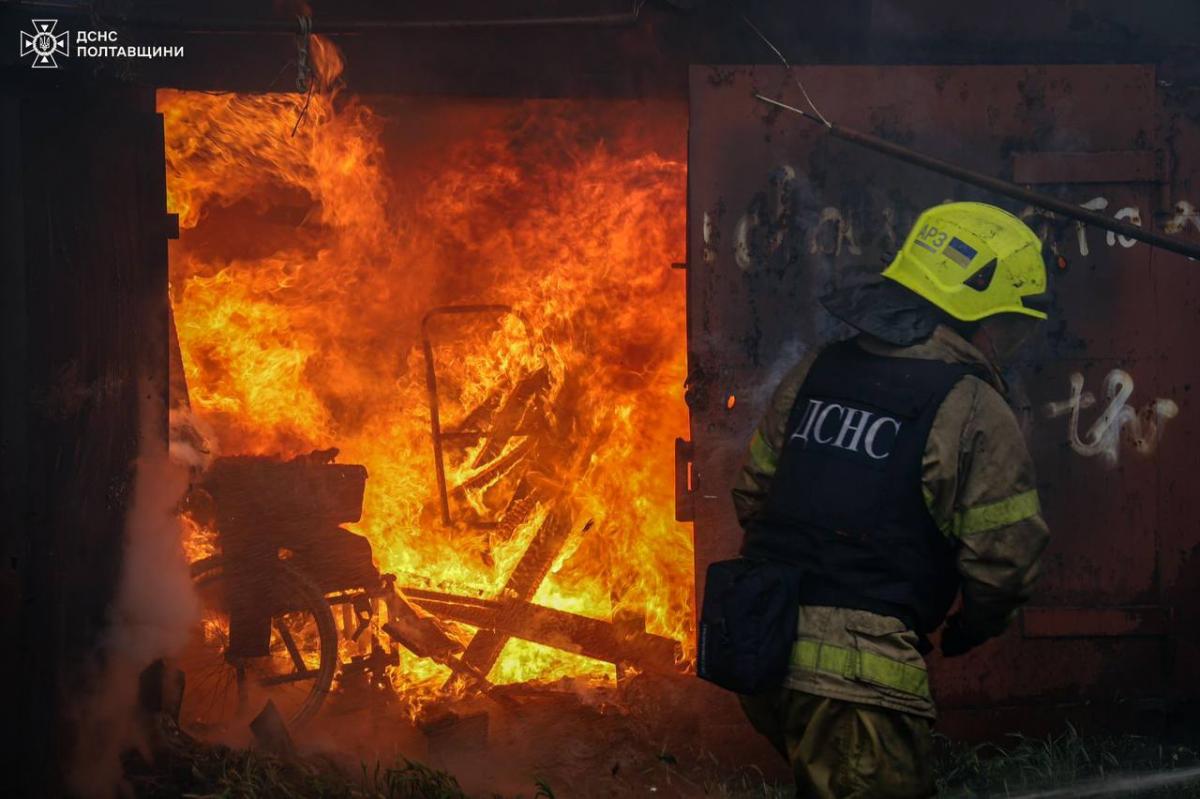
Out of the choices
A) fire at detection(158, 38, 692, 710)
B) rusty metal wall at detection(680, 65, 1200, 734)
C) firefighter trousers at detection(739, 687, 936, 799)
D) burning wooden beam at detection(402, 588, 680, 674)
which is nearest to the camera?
firefighter trousers at detection(739, 687, 936, 799)

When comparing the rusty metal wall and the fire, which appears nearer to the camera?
the rusty metal wall

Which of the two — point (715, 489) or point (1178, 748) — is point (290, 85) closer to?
point (715, 489)

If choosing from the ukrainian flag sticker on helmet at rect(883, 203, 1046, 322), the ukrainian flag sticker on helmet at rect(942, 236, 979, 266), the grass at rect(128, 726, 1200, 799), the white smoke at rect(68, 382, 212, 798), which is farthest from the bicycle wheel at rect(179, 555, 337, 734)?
the ukrainian flag sticker on helmet at rect(942, 236, 979, 266)

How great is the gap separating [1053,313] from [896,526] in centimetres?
292

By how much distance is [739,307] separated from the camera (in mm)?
5695

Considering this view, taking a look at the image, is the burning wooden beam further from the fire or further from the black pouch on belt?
the black pouch on belt

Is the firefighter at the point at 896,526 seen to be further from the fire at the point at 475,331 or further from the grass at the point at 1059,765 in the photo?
the fire at the point at 475,331

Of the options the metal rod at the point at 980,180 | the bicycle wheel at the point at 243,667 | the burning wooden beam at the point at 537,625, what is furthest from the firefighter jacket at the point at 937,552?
the bicycle wheel at the point at 243,667

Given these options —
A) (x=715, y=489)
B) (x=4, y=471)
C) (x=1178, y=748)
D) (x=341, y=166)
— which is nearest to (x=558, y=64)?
(x=341, y=166)

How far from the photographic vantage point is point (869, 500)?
3.38 metres

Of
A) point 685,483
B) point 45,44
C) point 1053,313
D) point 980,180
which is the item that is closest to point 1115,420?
point 1053,313

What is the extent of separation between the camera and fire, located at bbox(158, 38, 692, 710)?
7184 millimetres

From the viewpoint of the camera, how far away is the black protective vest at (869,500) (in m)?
3.38

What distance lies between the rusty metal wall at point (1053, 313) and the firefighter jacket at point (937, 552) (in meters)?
2.26
